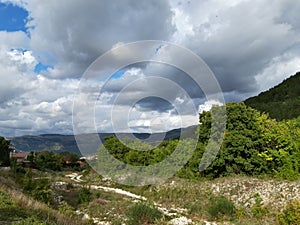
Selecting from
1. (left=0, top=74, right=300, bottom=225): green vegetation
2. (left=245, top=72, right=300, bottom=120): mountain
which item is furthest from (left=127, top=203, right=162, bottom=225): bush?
(left=245, top=72, right=300, bottom=120): mountain

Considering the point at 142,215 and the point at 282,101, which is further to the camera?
the point at 282,101

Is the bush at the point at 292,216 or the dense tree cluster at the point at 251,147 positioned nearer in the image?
the bush at the point at 292,216

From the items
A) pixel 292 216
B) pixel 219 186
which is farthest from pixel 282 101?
pixel 292 216

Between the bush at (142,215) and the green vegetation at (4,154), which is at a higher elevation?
the green vegetation at (4,154)

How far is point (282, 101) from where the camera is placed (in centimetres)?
5844

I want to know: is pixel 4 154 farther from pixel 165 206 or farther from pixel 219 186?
pixel 219 186

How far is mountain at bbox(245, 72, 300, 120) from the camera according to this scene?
4464 centimetres

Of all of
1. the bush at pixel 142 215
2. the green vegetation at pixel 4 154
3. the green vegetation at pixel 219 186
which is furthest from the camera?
the green vegetation at pixel 4 154

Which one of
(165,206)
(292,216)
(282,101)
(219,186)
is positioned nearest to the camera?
(292,216)

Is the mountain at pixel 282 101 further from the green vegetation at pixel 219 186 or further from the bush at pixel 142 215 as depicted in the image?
the bush at pixel 142 215

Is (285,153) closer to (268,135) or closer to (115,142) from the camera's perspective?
(268,135)

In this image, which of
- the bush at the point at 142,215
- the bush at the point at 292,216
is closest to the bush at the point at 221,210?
the bush at the point at 292,216

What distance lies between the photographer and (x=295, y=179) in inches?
816

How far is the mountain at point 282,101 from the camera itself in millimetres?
44644
